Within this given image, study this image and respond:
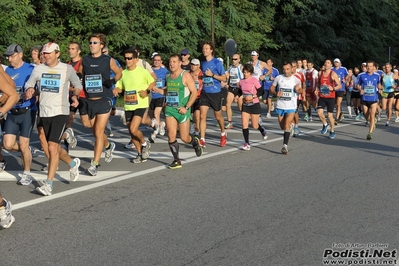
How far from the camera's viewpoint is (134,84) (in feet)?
37.6

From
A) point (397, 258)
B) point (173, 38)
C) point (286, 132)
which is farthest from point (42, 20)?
point (397, 258)

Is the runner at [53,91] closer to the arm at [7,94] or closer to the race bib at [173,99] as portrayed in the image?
the arm at [7,94]

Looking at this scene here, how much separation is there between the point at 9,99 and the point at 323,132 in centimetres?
1085

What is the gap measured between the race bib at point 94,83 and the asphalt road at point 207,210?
1.20 metres

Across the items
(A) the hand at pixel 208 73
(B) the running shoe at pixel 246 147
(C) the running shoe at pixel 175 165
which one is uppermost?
(A) the hand at pixel 208 73

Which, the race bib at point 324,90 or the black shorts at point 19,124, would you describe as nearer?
the black shorts at point 19,124

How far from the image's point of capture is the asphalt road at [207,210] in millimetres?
6090

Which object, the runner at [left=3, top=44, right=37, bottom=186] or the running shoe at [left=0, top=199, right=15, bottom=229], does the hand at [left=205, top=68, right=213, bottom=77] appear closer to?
the runner at [left=3, top=44, right=37, bottom=186]

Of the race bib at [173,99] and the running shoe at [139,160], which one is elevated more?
the race bib at [173,99]

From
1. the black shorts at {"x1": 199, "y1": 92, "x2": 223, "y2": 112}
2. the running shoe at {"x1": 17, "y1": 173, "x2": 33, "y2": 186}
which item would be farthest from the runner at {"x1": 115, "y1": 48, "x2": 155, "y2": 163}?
the black shorts at {"x1": 199, "y1": 92, "x2": 223, "y2": 112}

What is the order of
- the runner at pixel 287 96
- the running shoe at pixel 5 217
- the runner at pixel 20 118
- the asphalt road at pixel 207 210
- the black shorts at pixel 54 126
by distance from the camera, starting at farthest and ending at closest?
1. the runner at pixel 287 96
2. the runner at pixel 20 118
3. the black shorts at pixel 54 126
4. the running shoe at pixel 5 217
5. the asphalt road at pixel 207 210

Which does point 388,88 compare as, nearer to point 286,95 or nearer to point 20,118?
point 286,95

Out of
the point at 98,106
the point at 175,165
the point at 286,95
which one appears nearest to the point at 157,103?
the point at 286,95

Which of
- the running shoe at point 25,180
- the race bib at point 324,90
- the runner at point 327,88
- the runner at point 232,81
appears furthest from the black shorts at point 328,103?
the running shoe at point 25,180
